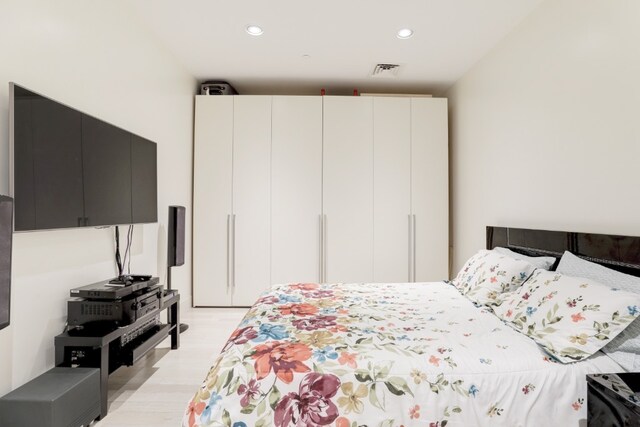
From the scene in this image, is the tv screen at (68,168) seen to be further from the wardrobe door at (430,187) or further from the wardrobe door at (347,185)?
the wardrobe door at (430,187)

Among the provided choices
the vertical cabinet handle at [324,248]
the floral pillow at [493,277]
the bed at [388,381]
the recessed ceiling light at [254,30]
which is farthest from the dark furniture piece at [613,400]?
the recessed ceiling light at [254,30]

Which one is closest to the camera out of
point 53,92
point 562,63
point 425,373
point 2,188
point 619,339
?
point 425,373

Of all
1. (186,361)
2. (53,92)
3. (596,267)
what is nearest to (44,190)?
(53,92)

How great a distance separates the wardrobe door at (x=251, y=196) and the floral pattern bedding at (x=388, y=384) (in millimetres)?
2568

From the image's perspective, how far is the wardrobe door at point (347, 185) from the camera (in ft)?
13.6

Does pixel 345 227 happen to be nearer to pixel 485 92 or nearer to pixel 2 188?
pixel 485 92

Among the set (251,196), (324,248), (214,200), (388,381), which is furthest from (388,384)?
(214,200)

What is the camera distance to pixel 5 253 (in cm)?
123

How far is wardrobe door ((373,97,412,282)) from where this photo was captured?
163 inches

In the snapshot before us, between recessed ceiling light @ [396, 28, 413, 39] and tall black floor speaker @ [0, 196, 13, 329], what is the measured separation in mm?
2963

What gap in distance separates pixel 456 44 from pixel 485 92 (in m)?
0.55

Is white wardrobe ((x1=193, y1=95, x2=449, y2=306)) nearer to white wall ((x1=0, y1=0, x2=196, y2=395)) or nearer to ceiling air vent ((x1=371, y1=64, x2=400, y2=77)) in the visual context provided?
ceiling air vent ((x1=371, y1=64, x2=400, y2=77))

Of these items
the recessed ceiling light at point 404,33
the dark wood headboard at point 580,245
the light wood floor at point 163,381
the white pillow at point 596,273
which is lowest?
the light wood floor at point 163,381

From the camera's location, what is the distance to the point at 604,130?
2025 mm
